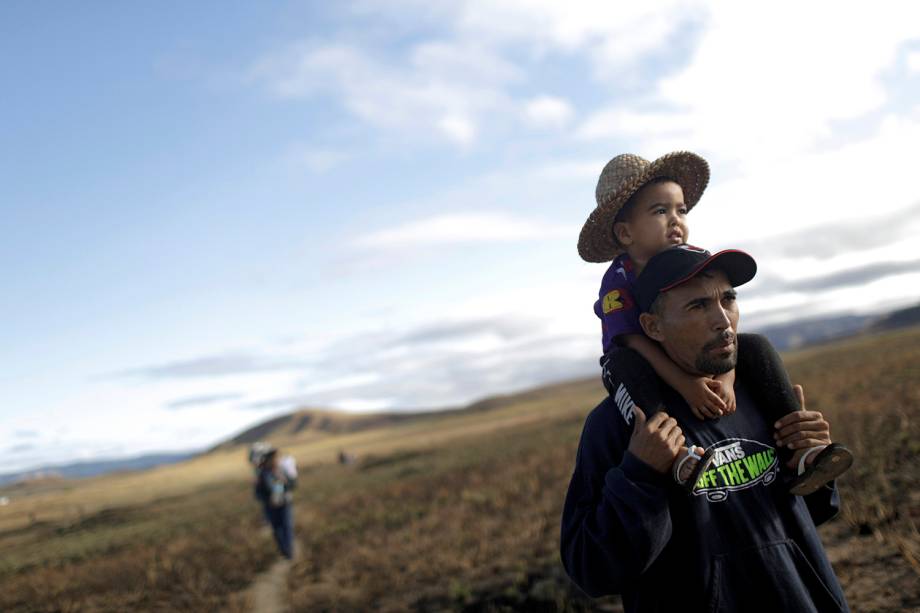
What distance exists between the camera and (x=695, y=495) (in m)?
2.03

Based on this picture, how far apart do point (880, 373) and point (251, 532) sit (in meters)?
19.1

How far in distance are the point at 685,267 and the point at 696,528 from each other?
33.4 inches

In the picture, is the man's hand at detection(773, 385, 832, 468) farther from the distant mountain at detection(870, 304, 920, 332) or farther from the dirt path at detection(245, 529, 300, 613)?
the distant mountain at detection(870, 304, 920, 332)

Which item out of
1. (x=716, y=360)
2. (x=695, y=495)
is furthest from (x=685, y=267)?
(x=695, y=495)

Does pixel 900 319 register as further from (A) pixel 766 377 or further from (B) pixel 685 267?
(B) pixel 685 267

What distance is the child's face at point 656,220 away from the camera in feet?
9.12

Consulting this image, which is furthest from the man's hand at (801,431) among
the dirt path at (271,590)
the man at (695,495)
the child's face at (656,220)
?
the dirt path at (271,590)

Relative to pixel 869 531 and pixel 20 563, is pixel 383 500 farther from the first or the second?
pixel 869 531

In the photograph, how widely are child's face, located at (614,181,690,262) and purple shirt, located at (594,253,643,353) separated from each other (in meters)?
0.12

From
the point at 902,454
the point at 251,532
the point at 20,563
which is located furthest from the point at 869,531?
the point at 20,563

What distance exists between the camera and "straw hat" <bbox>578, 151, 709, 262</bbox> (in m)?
2.79

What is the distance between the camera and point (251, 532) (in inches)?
621

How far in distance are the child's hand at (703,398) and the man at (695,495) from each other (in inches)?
1.4

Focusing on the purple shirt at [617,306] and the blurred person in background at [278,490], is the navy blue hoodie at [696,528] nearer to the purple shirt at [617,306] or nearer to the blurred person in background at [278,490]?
the purple shirt at [617,306]
